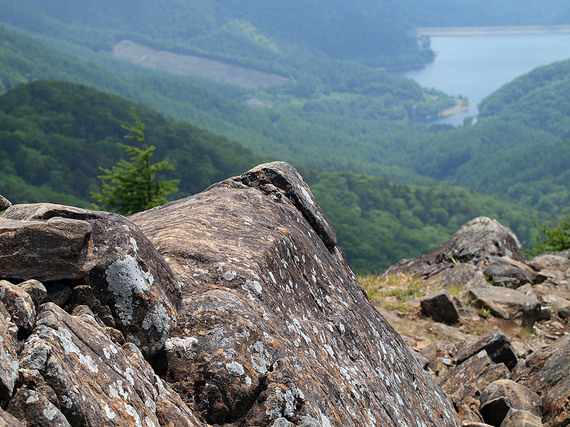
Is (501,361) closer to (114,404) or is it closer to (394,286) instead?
(394,286)

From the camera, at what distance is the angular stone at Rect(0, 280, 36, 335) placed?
17.0 feet

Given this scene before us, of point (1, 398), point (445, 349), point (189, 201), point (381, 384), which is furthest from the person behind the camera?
point (445, 349)

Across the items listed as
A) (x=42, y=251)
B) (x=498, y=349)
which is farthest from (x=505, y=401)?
(x=42, y=251)

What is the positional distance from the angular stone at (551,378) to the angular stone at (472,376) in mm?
445

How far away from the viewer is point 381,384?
27.3 ft

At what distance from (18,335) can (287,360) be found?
2.89m

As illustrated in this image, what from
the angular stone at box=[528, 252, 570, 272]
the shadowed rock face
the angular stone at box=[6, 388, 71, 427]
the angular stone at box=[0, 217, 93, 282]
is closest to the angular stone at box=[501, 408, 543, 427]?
the shadowed rock face

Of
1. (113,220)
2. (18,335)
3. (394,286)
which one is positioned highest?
(113,220)

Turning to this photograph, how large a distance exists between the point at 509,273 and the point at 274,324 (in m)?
13.9

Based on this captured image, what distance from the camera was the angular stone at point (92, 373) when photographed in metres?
4.87

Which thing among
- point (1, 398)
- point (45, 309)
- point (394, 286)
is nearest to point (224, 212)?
point (45, 309)

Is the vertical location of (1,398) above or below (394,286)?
above

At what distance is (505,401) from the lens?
10523 millimetres

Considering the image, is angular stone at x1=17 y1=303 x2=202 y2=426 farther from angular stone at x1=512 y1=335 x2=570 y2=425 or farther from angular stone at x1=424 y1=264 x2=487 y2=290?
angular stone at x1=424 y1=264 x2=487 y2=290
